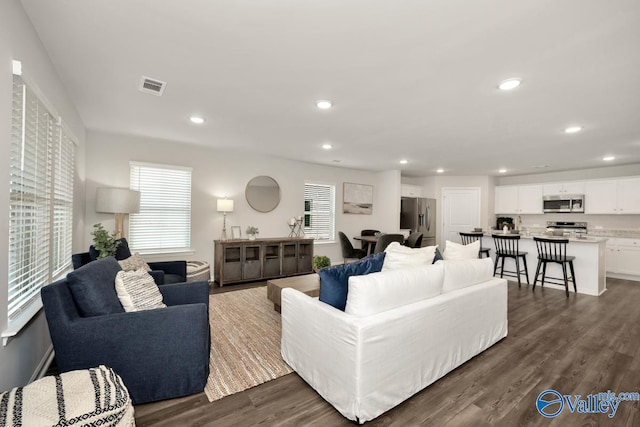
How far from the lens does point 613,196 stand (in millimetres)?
A: 5973

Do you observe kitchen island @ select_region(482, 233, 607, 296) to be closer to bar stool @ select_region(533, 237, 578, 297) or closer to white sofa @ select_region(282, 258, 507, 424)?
bar stool @ select_region(533, 237, 578, 297)

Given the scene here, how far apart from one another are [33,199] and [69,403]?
159cm

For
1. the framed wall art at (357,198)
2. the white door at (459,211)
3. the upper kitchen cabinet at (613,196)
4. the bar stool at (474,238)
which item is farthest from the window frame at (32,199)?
the upper kitchen cabinet at (613,196)

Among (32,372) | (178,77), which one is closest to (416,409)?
(32,372)

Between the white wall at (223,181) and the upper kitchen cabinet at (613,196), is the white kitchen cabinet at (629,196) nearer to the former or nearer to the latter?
the upper kitchen cabinet at (613,196)

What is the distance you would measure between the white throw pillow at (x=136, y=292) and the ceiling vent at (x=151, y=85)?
1640 millimetres

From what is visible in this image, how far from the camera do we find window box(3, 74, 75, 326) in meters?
1.71

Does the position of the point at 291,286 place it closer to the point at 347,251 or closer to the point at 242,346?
the point at 242,346

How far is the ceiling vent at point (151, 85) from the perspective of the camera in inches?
97.4

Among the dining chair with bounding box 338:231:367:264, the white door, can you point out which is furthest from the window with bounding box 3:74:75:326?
the white door

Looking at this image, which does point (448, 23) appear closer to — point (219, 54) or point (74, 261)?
point (219, 54)

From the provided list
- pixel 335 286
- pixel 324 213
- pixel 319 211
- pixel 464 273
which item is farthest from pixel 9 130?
pixel 324 213

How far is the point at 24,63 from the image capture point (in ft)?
5.68

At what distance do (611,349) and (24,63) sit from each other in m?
5.06
